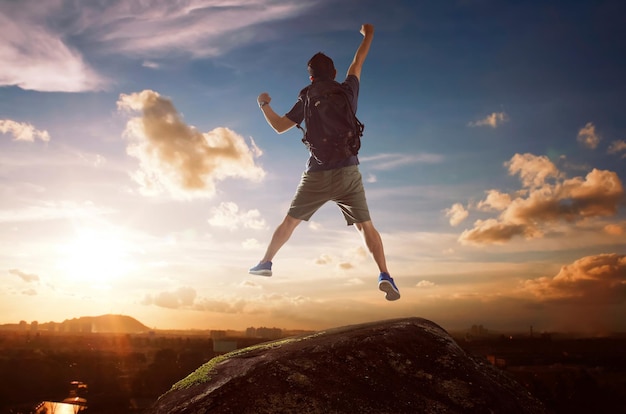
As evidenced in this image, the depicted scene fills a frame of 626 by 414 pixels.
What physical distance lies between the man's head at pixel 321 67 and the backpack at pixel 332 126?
254 millimetres

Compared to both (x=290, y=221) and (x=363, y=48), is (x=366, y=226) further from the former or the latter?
(x=363, y=48)

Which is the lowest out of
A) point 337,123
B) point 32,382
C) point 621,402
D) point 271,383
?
point 621,402

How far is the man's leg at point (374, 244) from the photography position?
23.4 feet

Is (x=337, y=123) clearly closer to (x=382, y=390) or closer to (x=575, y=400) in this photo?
(x=382, y=390)

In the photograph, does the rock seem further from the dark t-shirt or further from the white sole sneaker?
the dark t-shirt

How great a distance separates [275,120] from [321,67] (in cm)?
108

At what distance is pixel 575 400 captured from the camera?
84.2m

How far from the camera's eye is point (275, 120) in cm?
744

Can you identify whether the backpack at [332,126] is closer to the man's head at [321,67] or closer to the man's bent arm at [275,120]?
the man's head at [321,67]

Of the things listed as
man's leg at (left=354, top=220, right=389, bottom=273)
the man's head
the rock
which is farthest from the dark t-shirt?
the rock

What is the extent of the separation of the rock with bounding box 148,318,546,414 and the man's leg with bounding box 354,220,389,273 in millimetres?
2051

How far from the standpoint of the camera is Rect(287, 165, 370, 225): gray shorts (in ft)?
22.5

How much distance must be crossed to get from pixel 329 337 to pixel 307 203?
8.10 ft

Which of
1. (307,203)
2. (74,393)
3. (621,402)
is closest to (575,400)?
(621,402)
